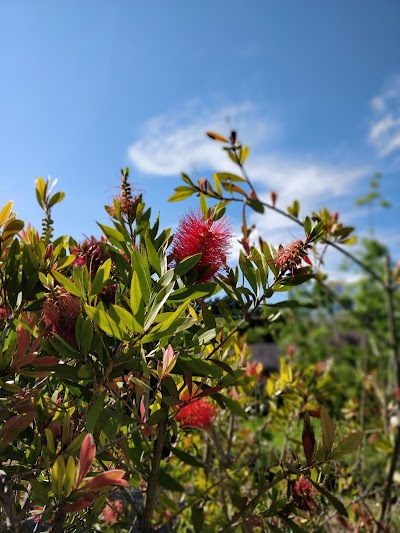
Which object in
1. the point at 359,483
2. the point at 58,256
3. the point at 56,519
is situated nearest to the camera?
the point at 56,519

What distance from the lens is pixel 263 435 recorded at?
2992mm

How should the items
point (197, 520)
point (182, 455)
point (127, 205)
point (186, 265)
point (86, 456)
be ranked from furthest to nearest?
point (197, 520) → point (182, 455) → point (127, 205) → point (186, 265) → point (86, 456)

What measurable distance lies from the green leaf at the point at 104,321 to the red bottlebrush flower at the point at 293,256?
0.44 m

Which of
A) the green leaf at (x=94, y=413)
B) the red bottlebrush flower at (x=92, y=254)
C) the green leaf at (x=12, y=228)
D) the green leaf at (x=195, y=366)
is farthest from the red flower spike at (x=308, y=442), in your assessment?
the green leaf at (x=12, y=228)

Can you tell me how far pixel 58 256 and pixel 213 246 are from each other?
0.46 metres

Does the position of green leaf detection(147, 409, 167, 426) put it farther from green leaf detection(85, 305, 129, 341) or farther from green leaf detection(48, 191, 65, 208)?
green leaf detection(48, 191, 65, 208)

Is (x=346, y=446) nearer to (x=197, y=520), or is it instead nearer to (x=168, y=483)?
(x=168, y=483)

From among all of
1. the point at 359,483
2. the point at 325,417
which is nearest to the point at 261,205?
the point at 325,417

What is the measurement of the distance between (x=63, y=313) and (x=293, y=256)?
0.51 metres

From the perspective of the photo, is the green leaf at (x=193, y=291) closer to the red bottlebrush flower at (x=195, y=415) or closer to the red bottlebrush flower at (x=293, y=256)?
the red bottlebrush flower at (x=293, y=256)

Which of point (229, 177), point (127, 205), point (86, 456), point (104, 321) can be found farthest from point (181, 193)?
point (86, 456)

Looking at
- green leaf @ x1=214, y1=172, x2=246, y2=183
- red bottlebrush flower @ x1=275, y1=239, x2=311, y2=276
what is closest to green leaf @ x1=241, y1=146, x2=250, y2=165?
green leaf @ x1=214, y1=172, x2=246, y2=183

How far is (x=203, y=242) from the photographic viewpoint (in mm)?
1213

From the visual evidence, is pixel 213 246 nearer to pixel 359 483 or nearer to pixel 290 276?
pixel 290 276
